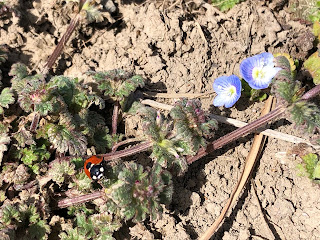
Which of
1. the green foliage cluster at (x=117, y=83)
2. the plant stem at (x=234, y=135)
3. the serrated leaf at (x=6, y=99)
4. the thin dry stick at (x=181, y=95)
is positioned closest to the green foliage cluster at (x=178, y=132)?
the plant stem at (x=234, y=135)

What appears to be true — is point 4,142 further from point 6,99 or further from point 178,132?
point 178,132

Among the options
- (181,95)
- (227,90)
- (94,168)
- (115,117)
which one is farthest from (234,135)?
(94,168)

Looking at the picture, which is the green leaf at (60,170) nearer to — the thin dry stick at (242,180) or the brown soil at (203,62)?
the brown soil at (203,62)

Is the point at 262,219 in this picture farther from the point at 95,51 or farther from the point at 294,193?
the point at 95,51

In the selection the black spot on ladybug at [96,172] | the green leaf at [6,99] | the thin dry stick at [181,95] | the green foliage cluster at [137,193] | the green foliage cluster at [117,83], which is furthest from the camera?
the thin dry stick at [181,95]

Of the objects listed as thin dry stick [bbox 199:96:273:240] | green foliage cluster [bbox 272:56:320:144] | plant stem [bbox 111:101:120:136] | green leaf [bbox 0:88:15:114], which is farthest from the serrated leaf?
green foliage cluster [bbox 272:56:320:144]

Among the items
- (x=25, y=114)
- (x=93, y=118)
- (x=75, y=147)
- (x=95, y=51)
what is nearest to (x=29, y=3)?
(x=95, y=51)
